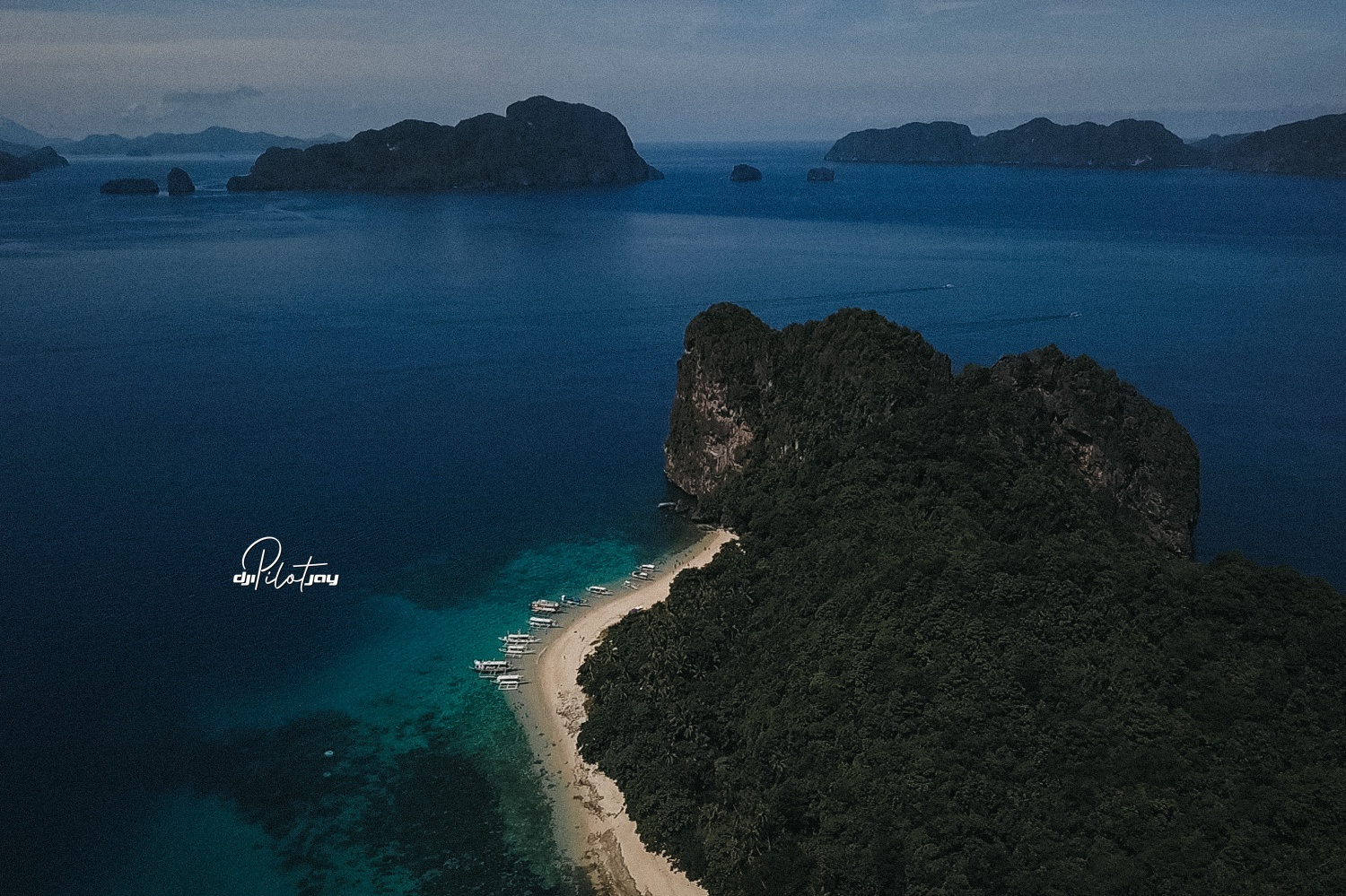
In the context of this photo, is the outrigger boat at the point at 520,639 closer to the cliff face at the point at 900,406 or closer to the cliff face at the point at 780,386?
the cliff face at the point at 900,406

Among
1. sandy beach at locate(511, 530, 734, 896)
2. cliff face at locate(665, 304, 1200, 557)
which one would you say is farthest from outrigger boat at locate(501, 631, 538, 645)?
cliff face at locate(665, 304, 1200, 557)

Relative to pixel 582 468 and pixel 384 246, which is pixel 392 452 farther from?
Result: pixel 384 246

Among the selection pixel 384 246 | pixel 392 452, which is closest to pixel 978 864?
pixel 392 452

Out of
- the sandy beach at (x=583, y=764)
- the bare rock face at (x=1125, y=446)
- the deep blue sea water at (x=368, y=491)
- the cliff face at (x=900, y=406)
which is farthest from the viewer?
the cliff face at (x=900, y=406)

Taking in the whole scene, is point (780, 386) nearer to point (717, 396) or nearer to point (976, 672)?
point (717, 396)

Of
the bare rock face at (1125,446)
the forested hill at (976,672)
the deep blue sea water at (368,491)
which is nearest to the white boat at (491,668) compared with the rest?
the deep blue sea water at (368,491)

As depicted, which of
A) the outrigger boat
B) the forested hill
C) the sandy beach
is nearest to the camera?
the forested hill

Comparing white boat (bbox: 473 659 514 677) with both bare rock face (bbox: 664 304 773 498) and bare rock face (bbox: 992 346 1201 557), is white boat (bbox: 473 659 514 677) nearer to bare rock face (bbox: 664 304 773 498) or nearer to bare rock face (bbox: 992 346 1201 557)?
bare rock face (bbox: 664 304 773 498)
